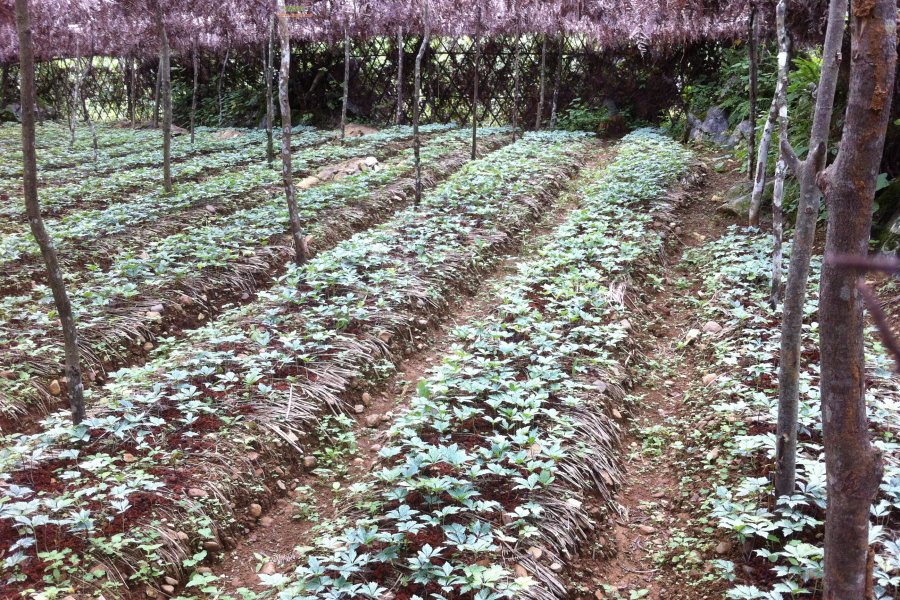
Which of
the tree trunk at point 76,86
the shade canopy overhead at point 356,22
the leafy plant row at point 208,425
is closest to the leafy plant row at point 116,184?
the tree trunk at point 76,86

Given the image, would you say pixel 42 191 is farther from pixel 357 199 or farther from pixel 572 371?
pixel 572 371

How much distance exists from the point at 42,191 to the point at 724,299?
424 inches

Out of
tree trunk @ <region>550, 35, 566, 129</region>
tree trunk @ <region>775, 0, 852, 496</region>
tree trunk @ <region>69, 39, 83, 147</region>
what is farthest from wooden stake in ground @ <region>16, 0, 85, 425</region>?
tree trunk @ <region>550, 35, 566, 129</region>

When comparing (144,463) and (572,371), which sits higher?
(572,371)

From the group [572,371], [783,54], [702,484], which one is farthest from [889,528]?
[783,54]

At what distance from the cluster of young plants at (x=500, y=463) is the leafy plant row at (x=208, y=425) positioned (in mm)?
715

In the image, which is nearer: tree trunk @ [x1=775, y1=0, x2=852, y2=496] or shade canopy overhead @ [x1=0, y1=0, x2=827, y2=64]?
tree trunk @ [x1=775, y1=0, x2=852, y2=496]

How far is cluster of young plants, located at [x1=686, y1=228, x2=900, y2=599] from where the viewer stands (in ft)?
7.89

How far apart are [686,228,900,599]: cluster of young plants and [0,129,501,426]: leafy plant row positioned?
192 inches

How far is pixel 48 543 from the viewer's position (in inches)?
111

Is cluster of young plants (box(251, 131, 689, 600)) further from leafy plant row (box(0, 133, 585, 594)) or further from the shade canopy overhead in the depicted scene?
the shade canopy overhead

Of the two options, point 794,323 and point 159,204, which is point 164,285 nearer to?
point 159,204

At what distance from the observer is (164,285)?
602cm

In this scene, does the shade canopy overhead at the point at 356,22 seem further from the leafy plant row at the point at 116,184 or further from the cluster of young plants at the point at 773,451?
the cluster of young plants at the point at 773,451
